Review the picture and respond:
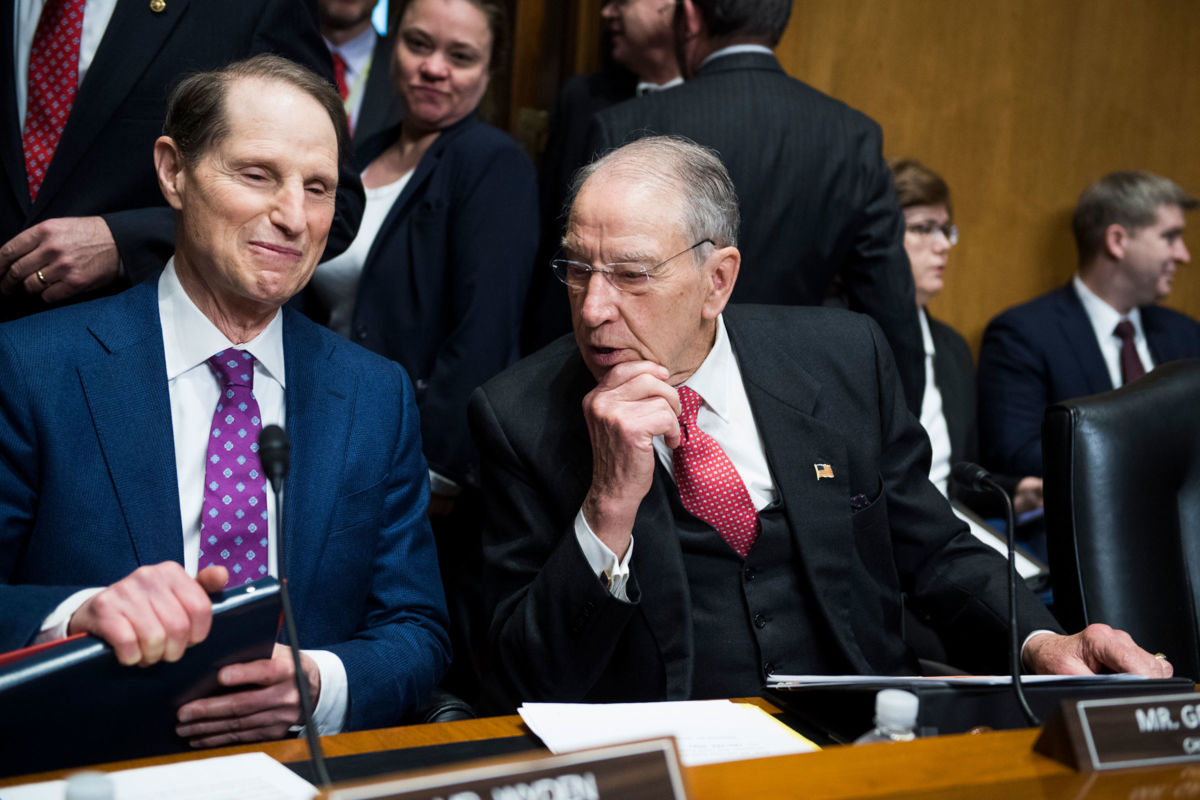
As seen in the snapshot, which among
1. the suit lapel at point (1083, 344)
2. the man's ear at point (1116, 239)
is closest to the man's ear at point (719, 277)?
the suit lapel at point (1083, 344)

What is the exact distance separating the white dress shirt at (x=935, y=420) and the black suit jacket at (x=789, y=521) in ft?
3.49

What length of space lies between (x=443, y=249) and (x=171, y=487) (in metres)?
1.23

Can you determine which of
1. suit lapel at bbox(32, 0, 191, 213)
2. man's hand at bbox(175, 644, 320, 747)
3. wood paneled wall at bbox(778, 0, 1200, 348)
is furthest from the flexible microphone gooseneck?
wood paneled wall at bbox(778, 0, 1200, 348)

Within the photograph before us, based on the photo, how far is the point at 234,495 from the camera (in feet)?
5.58

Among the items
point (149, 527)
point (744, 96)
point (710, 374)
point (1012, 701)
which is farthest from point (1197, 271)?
point (149, 527)

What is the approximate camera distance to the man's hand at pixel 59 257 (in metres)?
1.92

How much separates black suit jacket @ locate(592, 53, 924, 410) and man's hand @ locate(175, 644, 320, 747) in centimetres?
147

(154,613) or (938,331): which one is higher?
(938,331)

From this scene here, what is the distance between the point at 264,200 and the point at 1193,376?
154 centimetres

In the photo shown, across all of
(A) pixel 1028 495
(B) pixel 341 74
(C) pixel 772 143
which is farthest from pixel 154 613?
(A) pixel 1028 495

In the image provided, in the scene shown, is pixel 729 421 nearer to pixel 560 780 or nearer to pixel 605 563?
pixel 605 563

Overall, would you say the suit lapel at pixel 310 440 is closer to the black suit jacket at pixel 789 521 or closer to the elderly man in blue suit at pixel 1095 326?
the black suit jacket at pixel 789 521

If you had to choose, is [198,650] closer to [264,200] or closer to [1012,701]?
[264,200]

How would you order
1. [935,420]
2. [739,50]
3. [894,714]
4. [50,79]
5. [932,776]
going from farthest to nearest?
1. [935,420]
2. [739,50]
3. [50,79]
4. [894,714]
5. [932,776]
